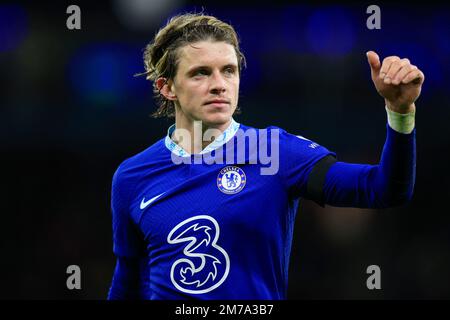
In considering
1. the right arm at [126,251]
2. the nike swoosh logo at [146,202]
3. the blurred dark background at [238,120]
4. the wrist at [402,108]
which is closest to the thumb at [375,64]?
the wrist at [402,108]

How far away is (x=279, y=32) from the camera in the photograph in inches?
358

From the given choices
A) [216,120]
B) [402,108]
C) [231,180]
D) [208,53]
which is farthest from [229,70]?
[402,108]

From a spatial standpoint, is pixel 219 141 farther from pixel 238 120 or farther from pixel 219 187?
pixel 238 120

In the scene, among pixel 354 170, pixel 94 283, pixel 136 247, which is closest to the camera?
pixel 354 170

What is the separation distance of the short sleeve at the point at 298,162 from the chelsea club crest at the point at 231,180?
0.73 ft

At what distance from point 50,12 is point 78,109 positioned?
1380 mm

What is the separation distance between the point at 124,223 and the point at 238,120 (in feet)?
15.7

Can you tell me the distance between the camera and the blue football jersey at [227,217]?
3.57m

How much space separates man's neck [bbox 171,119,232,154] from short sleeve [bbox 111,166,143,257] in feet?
1.22

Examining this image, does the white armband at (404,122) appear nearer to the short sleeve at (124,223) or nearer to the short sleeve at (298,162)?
the short sleeve at (298,162)

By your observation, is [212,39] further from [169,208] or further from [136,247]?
[136,247]

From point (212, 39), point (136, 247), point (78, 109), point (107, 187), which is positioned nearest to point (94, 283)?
point (107, 187)

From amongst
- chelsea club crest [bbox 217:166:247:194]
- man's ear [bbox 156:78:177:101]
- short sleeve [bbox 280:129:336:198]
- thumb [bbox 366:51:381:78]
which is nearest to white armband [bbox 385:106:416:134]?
thumb [bbox 366:51:381:78]

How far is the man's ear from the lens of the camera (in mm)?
4207
